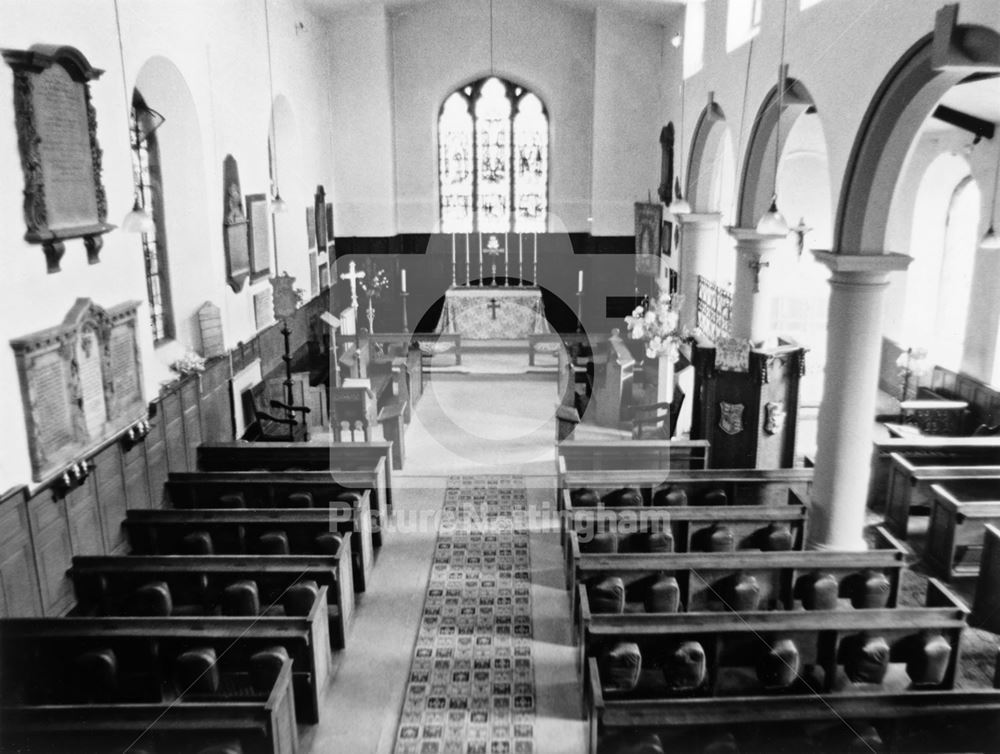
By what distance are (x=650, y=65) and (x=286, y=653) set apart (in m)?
15.9

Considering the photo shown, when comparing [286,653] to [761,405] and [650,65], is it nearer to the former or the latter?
[761,405]

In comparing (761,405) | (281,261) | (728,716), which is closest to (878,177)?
(761,405)

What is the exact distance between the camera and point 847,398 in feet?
28.0

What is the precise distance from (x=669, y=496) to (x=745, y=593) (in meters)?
1.91

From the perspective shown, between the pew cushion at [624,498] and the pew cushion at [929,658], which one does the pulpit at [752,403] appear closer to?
the pew cushion at [624,498]

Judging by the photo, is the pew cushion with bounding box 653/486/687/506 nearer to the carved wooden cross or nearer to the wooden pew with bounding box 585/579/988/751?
the wooden pew with bounding box 585/579/988/751

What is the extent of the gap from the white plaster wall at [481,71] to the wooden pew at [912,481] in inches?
416

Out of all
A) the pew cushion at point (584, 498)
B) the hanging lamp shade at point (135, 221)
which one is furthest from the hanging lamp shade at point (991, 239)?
the hanging lamp shade at point (135, 221)

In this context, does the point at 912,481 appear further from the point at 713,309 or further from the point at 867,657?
the point at 713,309

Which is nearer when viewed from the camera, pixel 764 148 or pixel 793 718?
pixel 793 718

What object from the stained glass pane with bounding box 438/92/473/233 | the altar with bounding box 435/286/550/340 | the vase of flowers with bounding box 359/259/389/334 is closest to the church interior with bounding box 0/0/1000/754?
the altar with bounding box 435/286/550/340

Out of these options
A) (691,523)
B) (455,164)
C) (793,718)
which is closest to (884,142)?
(691,523)

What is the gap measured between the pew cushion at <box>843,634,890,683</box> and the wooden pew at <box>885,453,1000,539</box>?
388cm

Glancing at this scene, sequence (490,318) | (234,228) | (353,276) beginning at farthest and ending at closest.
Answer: (490,318)
(353,276)
(234,228)
